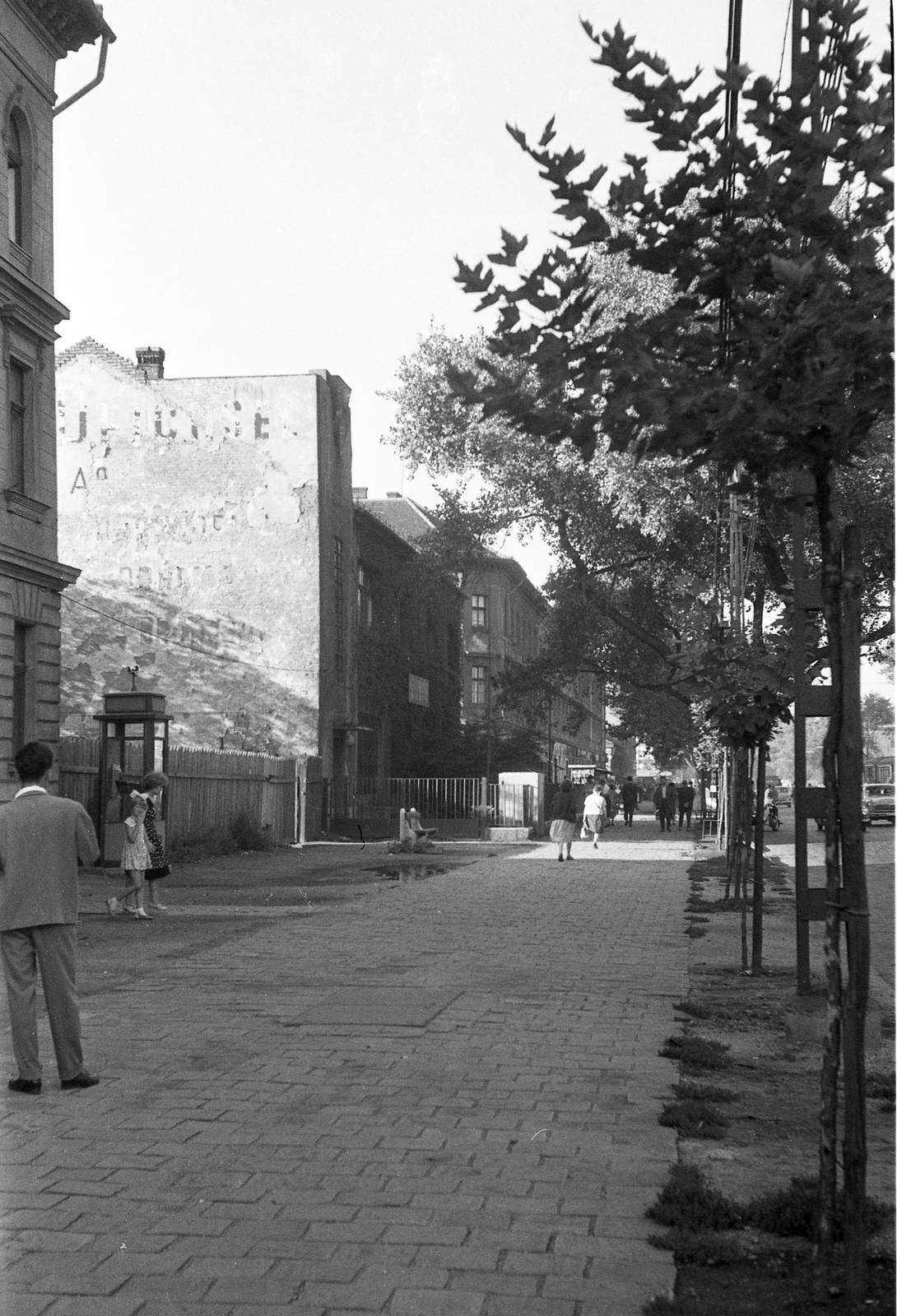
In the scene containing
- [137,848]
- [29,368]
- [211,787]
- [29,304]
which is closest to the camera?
[137,848]

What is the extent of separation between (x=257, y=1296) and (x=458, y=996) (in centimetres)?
597

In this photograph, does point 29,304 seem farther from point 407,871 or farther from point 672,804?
point 672,804

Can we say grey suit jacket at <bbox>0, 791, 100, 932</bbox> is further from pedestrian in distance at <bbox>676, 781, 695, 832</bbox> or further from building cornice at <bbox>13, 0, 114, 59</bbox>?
pedestrian in distance at <bbox>676, 781, 695, 832</bbox>

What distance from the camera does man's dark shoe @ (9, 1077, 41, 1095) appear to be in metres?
7.20

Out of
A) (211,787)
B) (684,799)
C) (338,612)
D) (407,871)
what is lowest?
(684,799)

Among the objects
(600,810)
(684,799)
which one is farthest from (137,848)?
(684,799)

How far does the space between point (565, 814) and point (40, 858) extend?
21.4m

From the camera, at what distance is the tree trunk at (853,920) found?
170 inches

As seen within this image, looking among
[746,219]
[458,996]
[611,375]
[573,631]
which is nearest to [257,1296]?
[611,375]

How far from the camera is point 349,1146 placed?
20.0ft

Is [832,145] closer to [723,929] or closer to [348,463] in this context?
[723,929]

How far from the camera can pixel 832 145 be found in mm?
4535

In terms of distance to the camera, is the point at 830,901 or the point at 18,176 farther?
the point at 18,176

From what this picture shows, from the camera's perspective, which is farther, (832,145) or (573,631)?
(573,631)
